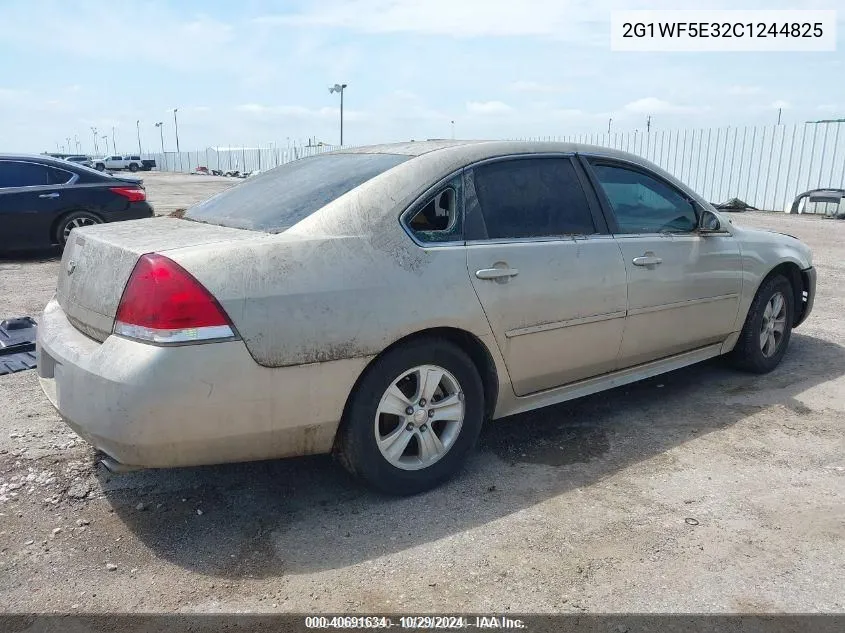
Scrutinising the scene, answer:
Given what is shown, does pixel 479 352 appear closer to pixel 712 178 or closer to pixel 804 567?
pixel 804 567

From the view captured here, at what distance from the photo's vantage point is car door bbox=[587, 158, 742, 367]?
3.91m

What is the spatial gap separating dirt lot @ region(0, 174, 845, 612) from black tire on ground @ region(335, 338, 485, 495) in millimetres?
109

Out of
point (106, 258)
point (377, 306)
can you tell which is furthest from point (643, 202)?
point (106, 258)

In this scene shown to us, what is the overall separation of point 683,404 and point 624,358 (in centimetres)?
74

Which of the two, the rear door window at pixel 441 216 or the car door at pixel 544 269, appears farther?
the car door at pixel 544 269

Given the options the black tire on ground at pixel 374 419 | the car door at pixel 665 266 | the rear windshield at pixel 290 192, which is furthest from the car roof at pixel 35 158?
the black tire on ground at pixel 374 419

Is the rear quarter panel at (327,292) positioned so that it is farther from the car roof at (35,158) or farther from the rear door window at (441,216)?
the car roof at (35,158)

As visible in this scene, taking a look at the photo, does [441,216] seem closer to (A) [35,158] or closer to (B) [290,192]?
(B) [290,192]

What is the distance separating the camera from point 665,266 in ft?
13.2

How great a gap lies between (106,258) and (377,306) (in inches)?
43.6

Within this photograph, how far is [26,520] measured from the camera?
2.98 metres

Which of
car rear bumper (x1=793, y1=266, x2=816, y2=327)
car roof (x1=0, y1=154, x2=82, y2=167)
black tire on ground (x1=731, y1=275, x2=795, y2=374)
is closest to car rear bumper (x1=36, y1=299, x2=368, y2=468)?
black tire on ground (x1=731, y1=275, x2=795, y2=374)

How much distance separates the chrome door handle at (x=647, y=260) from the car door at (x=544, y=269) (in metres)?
0.13

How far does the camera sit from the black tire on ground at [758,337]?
15.7 ft
